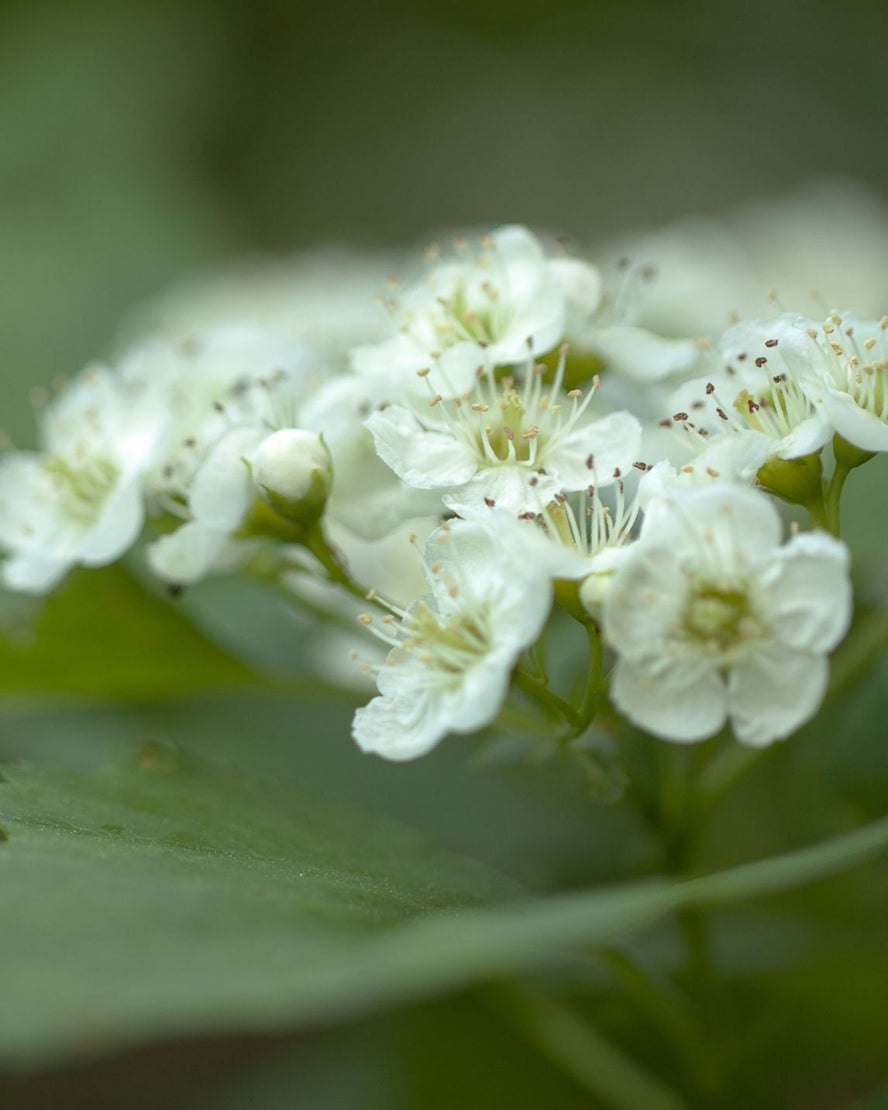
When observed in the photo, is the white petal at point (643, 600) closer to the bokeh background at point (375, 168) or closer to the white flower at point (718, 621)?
the white flower at point (718, 621)

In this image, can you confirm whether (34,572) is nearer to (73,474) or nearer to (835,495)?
(73,474)

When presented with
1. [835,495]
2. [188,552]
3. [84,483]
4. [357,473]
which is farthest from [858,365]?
[84,483]

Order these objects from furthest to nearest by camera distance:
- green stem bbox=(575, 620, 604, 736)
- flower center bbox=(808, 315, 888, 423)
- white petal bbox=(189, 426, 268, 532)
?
white petal bbox=(189, 426, 268, 532)
flower center bbox=(808, 315, 888, 423)
green stem bbox=(575, 620, 604, 736)

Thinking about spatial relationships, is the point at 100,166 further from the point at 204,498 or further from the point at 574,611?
the point at 574,611

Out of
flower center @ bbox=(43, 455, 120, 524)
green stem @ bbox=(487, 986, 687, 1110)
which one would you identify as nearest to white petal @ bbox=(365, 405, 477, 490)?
flower center @ bbox=(43, 455, 120, 524)

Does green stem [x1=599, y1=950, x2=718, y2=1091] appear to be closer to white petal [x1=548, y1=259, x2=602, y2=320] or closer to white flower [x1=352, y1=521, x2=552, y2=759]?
white flower [x1=352, y1=521, x2=552, y2=759]

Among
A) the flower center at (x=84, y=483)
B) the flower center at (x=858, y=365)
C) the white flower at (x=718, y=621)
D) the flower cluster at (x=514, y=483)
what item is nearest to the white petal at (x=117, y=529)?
the flower cluster at (x=514, y=483)

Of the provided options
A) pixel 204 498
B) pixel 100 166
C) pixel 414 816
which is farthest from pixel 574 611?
pixel 100 166
